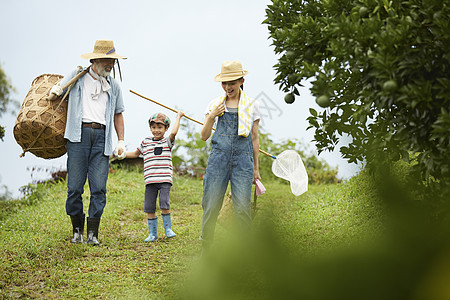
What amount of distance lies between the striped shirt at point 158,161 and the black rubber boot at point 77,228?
38.1 inches

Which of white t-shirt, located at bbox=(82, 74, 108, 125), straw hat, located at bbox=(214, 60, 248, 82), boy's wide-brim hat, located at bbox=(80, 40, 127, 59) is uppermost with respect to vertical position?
boy's wide-brim hat, located at bbox=(80, 40, 127, 59)

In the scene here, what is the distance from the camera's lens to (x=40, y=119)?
557cm

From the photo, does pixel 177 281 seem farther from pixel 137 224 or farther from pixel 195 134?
pixel 195 134

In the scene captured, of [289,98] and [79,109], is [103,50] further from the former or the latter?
[289,98]

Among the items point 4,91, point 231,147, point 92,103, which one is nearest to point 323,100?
point 231,147

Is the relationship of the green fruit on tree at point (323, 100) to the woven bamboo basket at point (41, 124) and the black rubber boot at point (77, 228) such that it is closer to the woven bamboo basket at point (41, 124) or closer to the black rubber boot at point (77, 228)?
the woven bamboo basket at point (41, 124)

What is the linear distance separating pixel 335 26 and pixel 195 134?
9.79 metres

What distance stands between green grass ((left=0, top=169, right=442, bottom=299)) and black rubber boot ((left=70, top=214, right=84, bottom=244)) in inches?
5.8

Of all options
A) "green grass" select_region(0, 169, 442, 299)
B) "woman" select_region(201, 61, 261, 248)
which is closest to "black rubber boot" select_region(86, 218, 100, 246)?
"green grass" select_region(0, 169, 442, 299)

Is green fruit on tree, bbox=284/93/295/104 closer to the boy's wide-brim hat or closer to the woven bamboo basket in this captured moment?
the boy's wide-brim hat

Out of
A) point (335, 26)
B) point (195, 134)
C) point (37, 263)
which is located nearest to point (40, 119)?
point (37, 263)

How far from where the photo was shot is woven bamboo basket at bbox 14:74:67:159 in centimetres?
558

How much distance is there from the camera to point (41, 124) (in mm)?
5562

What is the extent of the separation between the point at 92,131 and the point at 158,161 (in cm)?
89
